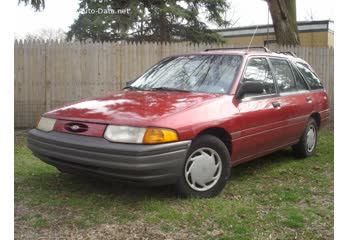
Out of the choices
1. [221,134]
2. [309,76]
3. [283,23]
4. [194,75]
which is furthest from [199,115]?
[283,23]

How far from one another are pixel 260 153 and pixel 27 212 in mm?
2759

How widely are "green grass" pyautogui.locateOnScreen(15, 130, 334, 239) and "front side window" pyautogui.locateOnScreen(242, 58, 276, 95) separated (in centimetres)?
115

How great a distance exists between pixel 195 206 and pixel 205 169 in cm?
41

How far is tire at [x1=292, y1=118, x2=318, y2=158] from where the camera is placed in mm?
6043

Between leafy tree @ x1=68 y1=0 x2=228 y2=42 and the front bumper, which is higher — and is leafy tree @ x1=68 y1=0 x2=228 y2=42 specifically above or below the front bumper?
above

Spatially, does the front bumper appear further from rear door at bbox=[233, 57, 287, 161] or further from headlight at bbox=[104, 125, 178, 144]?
rear door at bbox=[233, 57, 287, 161]

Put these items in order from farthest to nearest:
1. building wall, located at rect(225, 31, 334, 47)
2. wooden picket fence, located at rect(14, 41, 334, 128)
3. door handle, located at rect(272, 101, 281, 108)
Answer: building wall, located at rect(225, 31, 334, 47)
wooden picket fence, located at rect(14, 41, 334, 128)
door handle, located at rect(272, 101, 281, 108)

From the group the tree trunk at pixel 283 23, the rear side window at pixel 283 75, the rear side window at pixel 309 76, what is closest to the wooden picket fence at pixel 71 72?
the tree trunk at pixel 283 23

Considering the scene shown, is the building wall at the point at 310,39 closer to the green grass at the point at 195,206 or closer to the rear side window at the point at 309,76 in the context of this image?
the rear side window at the point at 309,76

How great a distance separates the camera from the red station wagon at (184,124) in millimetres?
3605

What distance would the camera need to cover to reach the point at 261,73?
5.21 metres

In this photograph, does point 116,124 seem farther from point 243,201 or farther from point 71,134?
point 243,201

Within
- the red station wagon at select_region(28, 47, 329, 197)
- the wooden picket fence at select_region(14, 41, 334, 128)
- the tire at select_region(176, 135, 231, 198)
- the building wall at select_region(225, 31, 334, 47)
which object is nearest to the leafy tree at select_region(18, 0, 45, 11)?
the wooden picket fence at select_region(14, 41, 334, 128)

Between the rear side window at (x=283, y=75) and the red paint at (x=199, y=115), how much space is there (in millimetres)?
153
